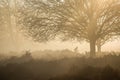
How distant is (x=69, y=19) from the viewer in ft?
60.1

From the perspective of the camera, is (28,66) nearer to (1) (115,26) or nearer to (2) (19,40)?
(1) (115,26)

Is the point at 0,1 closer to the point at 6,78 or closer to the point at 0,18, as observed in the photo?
the point at 0,18

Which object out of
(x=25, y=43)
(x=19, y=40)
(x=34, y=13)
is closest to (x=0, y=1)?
(x=19, y=40)

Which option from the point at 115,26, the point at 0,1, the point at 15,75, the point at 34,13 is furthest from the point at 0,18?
the point at 15,75

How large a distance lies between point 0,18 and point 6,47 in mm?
6554

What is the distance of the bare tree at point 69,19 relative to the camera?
17.8 m

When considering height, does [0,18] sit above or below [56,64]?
above

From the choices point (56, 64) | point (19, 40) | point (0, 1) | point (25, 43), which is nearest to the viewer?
point (56, 64)

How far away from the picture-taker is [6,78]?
12344 mm

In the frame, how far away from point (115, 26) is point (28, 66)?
6517 millimetres

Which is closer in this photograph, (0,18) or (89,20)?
(89,20)

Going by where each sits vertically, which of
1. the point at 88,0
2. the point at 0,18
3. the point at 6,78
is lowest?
the point at 6,78

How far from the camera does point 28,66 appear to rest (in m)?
14.5

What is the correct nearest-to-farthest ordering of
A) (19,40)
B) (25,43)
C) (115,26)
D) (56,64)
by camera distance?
(56,64) → (115,26) → (19,40) → (25,43)
